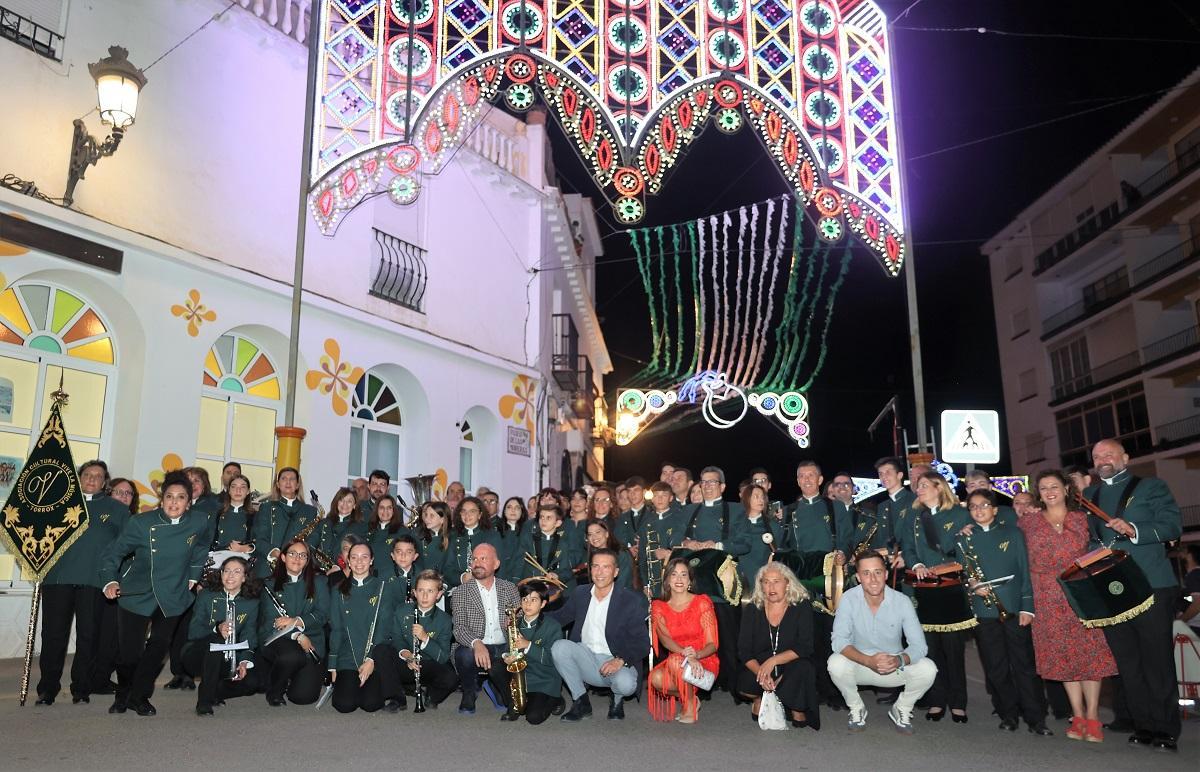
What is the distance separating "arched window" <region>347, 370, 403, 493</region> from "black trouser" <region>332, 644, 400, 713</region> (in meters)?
Answer: 5.92

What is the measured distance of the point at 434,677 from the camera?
6.93 m

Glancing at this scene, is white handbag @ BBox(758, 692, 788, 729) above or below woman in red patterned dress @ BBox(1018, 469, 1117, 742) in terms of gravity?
below

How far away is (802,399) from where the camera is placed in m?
16.9

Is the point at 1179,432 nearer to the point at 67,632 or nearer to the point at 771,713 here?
the point at 771,713

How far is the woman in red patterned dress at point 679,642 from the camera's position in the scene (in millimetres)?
6277

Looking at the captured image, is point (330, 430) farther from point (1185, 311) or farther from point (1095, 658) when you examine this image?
→ point (1185, 311)

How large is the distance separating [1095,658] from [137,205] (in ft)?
32.9

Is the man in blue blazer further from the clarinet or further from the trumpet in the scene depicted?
the trumpet

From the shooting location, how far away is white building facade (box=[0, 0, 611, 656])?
9391 millimetres

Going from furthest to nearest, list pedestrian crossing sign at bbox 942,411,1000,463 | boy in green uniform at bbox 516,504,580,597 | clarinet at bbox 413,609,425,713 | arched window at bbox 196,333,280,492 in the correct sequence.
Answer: arched window at bbox 196,333,280,492, pedestrian crossing sign at bbox 942,411,1000,463, boy in green uniform at bbox 516,504,580,597, clarinet at bbox 413,609,425,713

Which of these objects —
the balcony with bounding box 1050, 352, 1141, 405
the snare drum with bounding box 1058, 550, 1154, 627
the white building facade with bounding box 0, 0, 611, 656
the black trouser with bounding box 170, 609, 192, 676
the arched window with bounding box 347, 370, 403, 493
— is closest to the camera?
the snare drum with bounding box 1058, 550, 1154, 627

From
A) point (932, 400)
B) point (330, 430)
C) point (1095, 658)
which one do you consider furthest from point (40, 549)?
point (932, 400)

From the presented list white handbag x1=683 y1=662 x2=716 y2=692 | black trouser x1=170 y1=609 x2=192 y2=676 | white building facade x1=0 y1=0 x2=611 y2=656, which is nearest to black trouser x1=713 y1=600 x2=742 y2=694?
white handbag x1=683 y1=662 x2=716 y2=692

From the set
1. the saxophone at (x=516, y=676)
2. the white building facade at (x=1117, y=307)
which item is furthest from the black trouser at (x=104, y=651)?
the white building facade at (x=1117, y=307)
